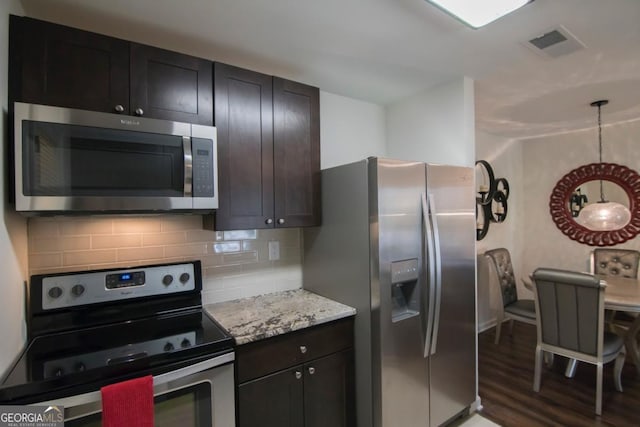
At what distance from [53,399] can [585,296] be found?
3.11 m

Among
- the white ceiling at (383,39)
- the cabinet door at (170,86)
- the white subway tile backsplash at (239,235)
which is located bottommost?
the white subway tile backsplash at (239,235)

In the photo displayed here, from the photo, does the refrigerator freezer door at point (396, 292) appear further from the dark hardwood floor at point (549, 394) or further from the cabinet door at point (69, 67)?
the cabinet door at point (69, 67)

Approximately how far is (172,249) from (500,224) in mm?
3955

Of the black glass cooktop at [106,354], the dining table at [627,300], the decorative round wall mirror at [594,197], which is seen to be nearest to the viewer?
the black glass cooktop at [106,354]

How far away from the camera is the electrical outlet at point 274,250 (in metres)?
2.23

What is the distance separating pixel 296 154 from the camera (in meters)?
1.98

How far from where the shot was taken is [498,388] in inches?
101

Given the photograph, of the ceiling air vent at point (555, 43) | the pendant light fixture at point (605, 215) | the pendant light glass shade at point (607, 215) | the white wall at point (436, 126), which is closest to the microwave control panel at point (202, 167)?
the white wall at point (436, 126)

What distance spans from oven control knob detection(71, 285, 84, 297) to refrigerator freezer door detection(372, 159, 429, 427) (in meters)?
1.51

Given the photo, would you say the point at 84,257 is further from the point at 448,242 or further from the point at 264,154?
the point at 448,242

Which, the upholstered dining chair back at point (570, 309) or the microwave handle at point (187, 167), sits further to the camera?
the upholstered dining chair back at point (570, 309)

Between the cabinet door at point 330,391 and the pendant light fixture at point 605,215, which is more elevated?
the pendant light fixture at point 605,215

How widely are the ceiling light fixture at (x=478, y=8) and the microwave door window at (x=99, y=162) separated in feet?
4.60

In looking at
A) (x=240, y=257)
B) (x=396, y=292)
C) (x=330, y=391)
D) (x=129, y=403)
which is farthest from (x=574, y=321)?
(x=129, y=403)
